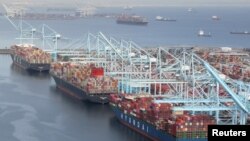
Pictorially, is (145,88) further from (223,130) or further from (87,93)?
(223,130)

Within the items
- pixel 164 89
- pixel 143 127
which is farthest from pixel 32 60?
pixel 143 127

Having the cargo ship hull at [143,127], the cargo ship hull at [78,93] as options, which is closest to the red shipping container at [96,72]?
the cargo ship hull at [78,93]

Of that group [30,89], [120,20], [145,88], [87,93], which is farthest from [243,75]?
[120,20]

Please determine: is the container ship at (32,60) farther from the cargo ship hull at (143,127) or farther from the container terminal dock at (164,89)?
the cargo ship hull at (143,127)

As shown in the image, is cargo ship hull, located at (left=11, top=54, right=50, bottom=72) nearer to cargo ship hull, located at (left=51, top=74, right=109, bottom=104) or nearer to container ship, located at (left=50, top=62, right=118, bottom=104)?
container ship, located at (left=50, top=62, right=118, bottom=104)

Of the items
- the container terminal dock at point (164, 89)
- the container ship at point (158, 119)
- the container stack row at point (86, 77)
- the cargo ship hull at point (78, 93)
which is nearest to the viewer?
the container ship at point (158, 119)

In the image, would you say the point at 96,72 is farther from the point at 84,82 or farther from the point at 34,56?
the point at 34,56
